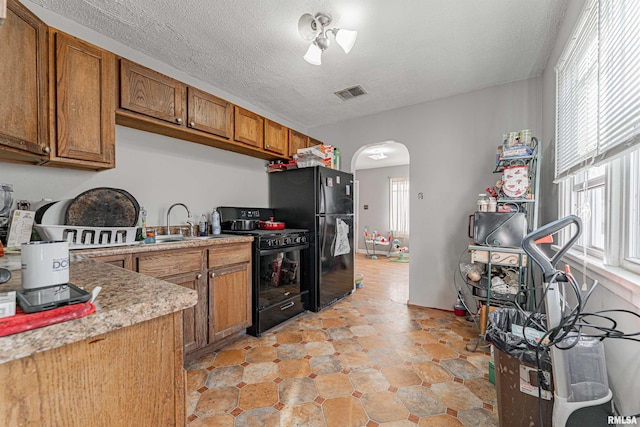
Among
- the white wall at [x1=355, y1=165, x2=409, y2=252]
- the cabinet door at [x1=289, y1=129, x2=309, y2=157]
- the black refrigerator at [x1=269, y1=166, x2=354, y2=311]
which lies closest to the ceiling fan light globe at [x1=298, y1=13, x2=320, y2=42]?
the black refrigerator at [x1=269, y1=166, x2=354, y2=311]

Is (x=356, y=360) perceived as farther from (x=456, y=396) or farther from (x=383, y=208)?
(x=383, y=208)

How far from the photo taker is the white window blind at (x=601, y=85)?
1.00m

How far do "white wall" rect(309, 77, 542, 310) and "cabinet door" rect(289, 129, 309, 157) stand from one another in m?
1.07

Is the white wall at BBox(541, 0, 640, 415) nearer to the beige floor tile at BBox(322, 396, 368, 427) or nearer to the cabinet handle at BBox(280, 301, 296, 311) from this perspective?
the beige floor tile at BBox(322, 396, 368, 427)

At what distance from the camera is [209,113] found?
7.55 ft

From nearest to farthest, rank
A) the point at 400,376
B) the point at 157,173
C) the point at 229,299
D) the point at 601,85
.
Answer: the point at 601,85 < the point at 400,376 < the point at 229,299 < the point at 157,173

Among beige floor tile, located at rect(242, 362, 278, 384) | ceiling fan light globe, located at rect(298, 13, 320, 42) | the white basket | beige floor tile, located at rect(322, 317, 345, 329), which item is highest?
ceiling fan light globe, located at rect(298, 13, 320, 42)

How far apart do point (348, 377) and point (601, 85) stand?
2141 millimetres

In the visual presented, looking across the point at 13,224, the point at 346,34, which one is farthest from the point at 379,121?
the point at 13,224

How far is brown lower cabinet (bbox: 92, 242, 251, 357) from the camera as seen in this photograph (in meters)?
1.72

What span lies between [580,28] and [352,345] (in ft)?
8.55

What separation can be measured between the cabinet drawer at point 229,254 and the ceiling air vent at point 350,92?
6.26 feet

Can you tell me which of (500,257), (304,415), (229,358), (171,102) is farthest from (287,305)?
(171,102)

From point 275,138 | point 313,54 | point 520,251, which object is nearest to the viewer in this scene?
point 313,54
